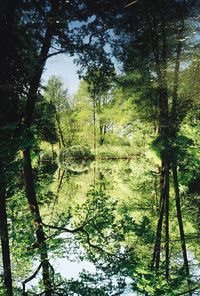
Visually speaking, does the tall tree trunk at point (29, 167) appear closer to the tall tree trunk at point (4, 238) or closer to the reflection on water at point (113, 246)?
the reflection on water at point (113, 246)

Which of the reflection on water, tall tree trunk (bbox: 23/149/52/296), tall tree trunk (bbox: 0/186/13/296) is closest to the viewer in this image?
tall tree trunk (bbox: 0/186/13/296)

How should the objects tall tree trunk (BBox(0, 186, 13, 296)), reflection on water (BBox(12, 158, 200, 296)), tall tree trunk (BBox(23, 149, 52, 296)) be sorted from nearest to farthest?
tall tree trunk (BBox(0, 186, 13, 296)) < reflection on water (BBox(12, 158, 200, 296)) < tall tree trunk (BBox(23, 149, 52, 296))

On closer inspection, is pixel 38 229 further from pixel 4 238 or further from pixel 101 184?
pixel 101 184

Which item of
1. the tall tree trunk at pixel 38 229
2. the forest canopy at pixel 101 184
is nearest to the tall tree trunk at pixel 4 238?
the forest canopy at pixel 101 184

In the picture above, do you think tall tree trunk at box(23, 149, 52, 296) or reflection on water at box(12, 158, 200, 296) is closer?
reflection on water at box(12, 158, 200, 296)

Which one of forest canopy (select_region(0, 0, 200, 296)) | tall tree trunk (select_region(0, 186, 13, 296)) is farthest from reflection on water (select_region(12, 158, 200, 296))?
tall tree trunk (select_region(0, 186, 13, 296))

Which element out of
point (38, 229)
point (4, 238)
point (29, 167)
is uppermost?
point (29, 167)

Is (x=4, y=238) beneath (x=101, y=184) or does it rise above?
above

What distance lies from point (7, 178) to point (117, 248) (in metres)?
3.93

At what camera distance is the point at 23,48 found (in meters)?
7.61

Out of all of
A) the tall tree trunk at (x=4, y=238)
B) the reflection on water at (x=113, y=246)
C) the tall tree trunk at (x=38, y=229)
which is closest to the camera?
the tall tree trunk at (x=4, y=238)

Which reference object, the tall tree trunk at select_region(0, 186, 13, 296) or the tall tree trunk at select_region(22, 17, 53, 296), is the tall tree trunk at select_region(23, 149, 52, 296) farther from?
the tall tree trunk at select_region(0, 186, 13, 296)

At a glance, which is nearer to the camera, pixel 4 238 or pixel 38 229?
pixel 4 238

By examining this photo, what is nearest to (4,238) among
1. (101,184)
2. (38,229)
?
(38,229)
